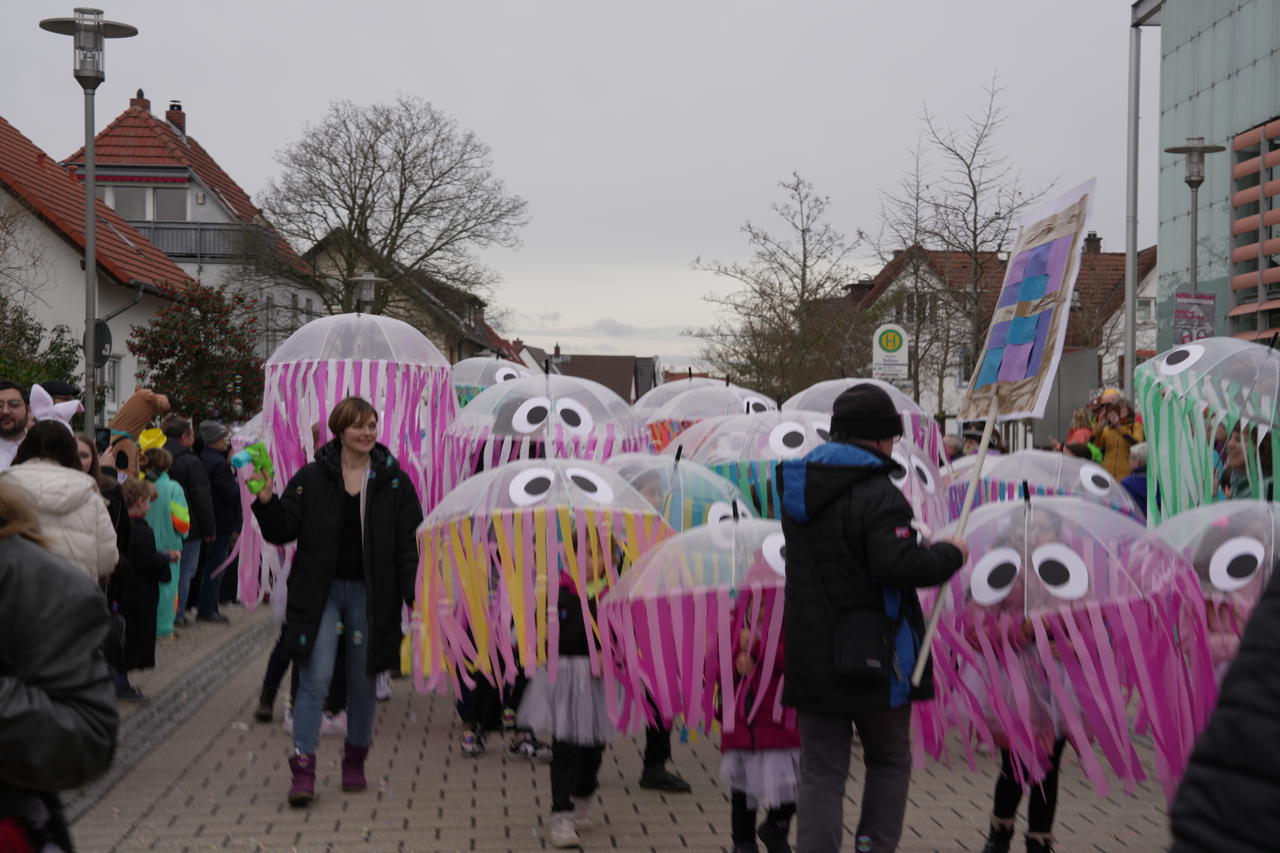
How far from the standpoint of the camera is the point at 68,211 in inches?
1166

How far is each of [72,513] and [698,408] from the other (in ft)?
24.1

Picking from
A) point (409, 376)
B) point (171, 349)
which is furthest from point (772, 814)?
point (171, 349)

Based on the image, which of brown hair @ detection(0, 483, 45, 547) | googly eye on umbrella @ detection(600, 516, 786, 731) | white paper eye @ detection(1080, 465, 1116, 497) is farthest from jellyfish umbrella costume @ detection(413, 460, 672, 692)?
brown hair @ detection(0, 483, 45, 547)

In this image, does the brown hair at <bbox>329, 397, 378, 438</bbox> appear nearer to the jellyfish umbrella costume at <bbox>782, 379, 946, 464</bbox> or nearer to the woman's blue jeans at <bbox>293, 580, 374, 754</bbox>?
the woman's blue jeans at <bbox>293, 580, 374, 754</bbox>

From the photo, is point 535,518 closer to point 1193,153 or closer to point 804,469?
point 804,469

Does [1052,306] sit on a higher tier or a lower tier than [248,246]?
lower

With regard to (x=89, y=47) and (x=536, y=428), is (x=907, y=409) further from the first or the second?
(x=89, y=47)

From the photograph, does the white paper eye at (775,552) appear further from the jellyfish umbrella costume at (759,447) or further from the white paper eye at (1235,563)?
the jellyfish umbrella costume at (759,447)

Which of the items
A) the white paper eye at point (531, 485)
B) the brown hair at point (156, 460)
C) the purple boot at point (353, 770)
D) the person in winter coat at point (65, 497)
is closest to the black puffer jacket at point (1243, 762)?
the person in winter coat at point (65, 497)

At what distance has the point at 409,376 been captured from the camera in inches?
366

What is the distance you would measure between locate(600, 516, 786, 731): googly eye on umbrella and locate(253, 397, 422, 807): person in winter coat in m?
1.31

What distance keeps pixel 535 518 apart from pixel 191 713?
12.8 feet

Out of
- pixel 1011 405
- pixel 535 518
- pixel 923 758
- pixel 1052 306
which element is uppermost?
pixel 1052 306

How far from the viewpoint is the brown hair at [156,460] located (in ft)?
37.2
